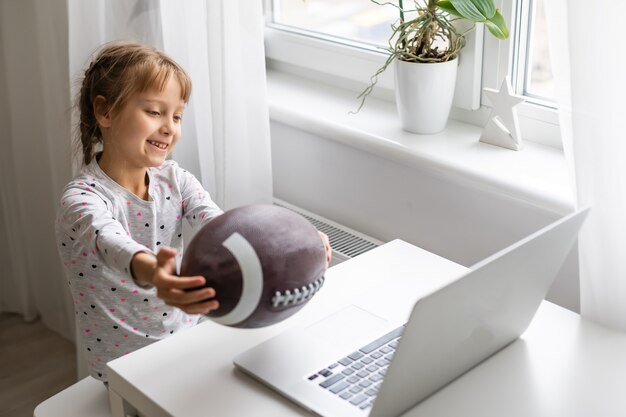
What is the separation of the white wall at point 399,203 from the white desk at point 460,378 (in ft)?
0.93

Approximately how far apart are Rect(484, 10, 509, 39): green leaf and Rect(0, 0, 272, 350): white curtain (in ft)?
1.62

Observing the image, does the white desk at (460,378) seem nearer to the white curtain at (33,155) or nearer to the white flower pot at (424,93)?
the white flower pot at (424,93)

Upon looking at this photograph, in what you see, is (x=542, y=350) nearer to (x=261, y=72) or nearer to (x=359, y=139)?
(x=359, y=139)

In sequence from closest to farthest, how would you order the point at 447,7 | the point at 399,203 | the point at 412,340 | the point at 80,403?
the point at 412,340, the point at 80,403, the point at 447,7, the point at 399,203

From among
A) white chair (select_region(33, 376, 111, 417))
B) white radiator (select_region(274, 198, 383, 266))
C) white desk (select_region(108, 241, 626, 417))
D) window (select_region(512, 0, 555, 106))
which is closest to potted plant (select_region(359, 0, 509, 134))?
window (select_region(512, 0, 555, 106))

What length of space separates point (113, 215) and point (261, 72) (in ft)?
1.81

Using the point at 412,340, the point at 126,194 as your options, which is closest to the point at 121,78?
the point at 126,194

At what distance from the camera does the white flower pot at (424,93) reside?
168 centimetres

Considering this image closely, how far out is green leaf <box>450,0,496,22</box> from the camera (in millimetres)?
1527

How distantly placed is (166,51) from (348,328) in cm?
91

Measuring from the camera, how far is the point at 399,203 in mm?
1761

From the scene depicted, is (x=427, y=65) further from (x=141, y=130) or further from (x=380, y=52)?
(x=141, y=130)

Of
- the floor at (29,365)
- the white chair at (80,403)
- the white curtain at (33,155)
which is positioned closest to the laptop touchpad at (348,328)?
the white chair at (80,403)

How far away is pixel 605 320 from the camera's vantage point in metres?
1.26
